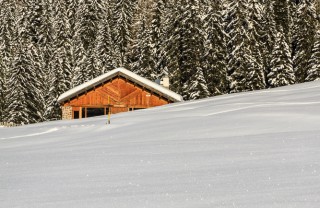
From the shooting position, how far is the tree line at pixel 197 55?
51938 millimetres

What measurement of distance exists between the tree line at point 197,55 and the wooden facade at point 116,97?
16133 millimetres

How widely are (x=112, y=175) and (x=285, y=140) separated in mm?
2993

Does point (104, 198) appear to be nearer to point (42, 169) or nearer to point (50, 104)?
point (42, 169)

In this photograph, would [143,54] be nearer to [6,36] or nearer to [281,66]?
[281,66]

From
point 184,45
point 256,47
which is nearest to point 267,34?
point 256,47

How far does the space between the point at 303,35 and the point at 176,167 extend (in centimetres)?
5411

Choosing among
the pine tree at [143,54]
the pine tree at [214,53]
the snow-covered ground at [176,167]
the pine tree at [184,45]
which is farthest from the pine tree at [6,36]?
the snow-covered ground at [176,167]

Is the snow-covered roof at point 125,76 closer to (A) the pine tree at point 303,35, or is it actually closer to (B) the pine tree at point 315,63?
(B) the pine tree at point 315,63

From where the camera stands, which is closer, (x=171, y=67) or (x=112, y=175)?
(x=112, y=175)

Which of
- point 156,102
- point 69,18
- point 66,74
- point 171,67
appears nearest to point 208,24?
point 171,67

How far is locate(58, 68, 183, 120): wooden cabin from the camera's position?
34.0m

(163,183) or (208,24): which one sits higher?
(208,24)

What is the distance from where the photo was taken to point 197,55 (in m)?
53.9

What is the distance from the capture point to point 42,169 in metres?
7.04
